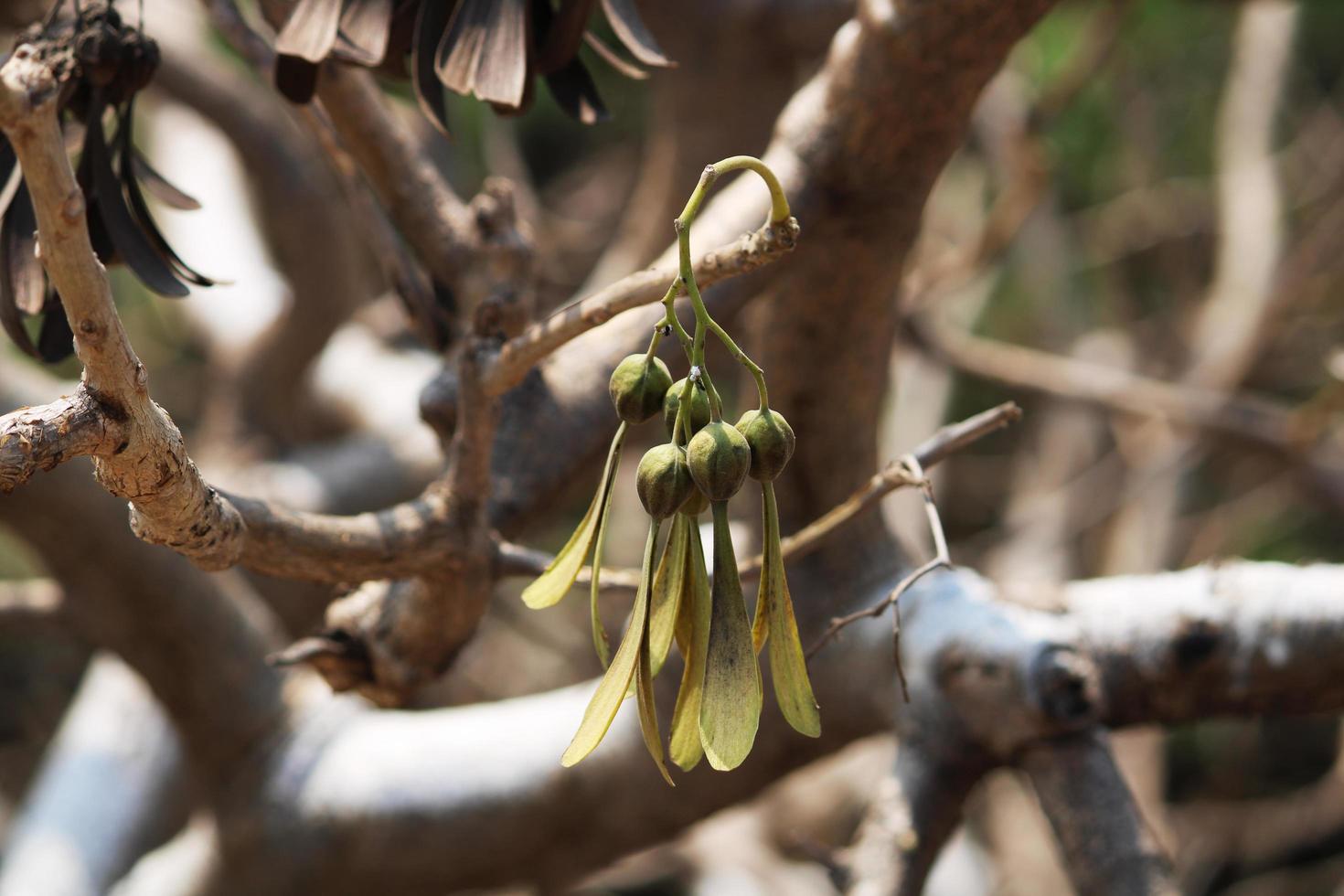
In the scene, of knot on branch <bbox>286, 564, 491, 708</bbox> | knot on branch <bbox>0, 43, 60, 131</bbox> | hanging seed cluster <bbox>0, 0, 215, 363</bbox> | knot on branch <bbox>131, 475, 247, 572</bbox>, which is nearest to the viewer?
knot on branch <bbox>0, 43, 60, 131</bbox>

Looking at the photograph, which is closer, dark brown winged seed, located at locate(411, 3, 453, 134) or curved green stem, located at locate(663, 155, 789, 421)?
curved green stem, located at locate(663, 155, 789, 421)

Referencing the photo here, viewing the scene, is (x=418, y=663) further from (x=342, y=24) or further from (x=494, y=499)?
(x=342, y=24)

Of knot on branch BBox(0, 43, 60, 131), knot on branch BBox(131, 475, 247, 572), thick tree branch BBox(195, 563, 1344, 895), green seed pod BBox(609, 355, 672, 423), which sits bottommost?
thick tree branch BBox(195, 563, 1344, 895)

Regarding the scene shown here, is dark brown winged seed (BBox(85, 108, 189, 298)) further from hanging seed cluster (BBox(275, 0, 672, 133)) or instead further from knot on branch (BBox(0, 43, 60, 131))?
knot on branch (BBox(0, 43, 60, 131))

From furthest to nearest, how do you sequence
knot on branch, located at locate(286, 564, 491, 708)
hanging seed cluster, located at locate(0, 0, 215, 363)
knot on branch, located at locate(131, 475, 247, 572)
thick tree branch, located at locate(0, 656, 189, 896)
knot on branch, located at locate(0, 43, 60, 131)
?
1. thick tree branch, located at locate(0, 656, 189, 896)
2. knot on branch, located at locate(286, 564, 491, 708)
3. hanging seed cluster, located at locate(0, 0, 215, 363)
4. knot on branch, located at locate(131, 475, 247, 572)
5. knot on branch, located at locate(0, 43, 60, 131)

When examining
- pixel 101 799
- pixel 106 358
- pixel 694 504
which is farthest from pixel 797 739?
pixel 101 799

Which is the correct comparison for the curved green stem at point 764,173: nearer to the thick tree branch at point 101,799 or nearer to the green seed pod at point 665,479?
the green seed pod at point 665,479

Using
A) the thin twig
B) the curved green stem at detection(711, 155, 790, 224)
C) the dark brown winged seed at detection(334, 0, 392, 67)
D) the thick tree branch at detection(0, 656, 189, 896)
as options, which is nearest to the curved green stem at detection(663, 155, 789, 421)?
the curved green stem at detection(711, 155, 790, 224)

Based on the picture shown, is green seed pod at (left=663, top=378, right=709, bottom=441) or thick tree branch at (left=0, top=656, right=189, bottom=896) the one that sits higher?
green seed pod at (left=663, top=378, right=709, bottom=441)
